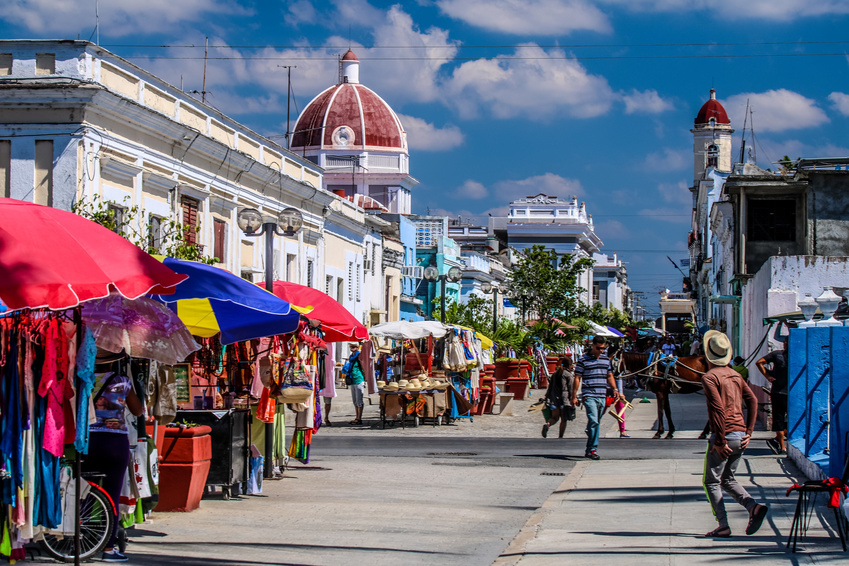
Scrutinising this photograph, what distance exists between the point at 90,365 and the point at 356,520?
147 inches

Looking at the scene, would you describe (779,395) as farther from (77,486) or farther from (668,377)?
(77,486)

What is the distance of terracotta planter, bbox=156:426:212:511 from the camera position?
1055 cm

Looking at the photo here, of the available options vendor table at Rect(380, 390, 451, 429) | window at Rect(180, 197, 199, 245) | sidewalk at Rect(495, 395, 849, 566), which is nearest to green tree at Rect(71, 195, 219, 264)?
window at Rect(180, 197, 199, 245)

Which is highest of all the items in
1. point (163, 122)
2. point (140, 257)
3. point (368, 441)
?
point (163, 122)

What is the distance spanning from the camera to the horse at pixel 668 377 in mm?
20625

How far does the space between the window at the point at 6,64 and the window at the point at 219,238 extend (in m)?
7.80

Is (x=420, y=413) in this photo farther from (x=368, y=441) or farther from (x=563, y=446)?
(x=563, y=446)

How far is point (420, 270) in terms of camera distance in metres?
63.6

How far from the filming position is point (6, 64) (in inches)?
837

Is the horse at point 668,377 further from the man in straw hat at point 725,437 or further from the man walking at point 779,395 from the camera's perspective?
the man in straw hat at point 725,437

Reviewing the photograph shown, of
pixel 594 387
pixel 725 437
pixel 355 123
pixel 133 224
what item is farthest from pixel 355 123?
pixel 725 437

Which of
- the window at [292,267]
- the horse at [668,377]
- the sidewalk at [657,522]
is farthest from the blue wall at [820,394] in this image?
the window at [292,267]

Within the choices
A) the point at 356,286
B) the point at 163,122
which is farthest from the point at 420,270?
the point at 163,122

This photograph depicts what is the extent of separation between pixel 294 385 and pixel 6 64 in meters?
11.9
